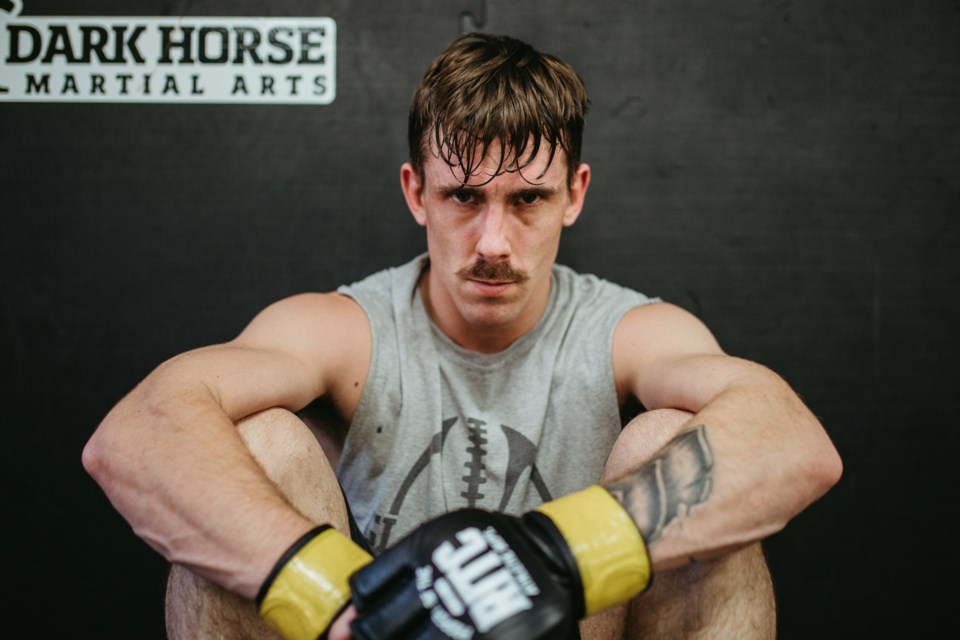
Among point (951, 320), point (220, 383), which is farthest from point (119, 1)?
point (951, 320)

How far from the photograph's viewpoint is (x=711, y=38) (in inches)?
62.0

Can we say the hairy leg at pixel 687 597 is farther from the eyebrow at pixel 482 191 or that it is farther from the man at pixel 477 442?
the eyebrow at pixel 482 191

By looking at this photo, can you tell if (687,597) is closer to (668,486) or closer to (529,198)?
(668,486)

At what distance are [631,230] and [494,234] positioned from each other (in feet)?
1.65

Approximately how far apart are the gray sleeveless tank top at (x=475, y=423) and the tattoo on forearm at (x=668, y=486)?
39cm

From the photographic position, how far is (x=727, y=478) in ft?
3.01

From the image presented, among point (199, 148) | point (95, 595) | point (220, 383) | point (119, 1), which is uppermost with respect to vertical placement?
point (119, 1)

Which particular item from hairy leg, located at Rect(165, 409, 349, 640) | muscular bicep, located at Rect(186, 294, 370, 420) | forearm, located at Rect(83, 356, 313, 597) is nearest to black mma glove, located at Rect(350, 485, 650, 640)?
forearm, located at Rect(83, 356, 313, 597)

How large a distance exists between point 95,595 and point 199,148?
1.00m

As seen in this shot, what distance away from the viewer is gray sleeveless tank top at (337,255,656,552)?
52.2 inches

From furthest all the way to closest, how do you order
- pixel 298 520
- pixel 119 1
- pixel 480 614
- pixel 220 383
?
1. pixel 119 1
2. pixel 220 383
3. pixel 298 520
4. pixel 480 614

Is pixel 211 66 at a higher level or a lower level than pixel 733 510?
higher

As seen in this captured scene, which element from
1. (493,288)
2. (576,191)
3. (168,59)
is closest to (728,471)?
(493,288)

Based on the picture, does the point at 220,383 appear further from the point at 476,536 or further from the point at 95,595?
the point at 95,595
